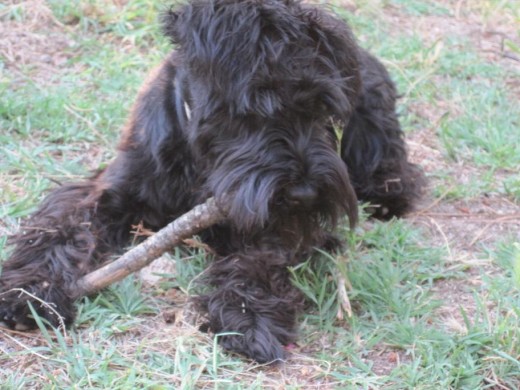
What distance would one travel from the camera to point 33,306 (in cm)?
303

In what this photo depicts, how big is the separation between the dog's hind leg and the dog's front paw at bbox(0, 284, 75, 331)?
1738 mm

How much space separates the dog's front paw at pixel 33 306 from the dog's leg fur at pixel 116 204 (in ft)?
0.29

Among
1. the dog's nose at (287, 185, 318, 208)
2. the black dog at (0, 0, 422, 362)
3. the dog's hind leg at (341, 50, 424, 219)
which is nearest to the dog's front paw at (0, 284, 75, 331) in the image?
the black dog at (0, 0, 422, 362)

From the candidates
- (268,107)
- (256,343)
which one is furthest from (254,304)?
(268,107)

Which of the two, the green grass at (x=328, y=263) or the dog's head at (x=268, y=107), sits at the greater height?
the dog's head at (x=268, y=107)

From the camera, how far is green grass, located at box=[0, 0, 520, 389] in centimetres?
282

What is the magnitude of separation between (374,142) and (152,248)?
66.0 inches

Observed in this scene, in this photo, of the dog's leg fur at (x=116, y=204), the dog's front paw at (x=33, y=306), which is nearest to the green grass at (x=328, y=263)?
the dog's front paw at (x=33, y=306)

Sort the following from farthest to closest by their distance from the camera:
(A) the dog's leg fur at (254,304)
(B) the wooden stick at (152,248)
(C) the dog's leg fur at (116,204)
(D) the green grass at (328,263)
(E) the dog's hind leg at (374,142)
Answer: (E) the dog's hind leg at (374,142) → (C) the dog's leg fur at (116,204) → (B) the wooden stick at (152,248) → (A) the dog's leg fur at (254,304) → (D) the green grass at (328,263)

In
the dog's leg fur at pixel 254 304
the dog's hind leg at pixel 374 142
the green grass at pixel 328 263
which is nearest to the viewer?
the green grass at pixel 328 263

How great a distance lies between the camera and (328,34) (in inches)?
122

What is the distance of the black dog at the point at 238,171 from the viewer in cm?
292

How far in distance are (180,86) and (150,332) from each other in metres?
0.92

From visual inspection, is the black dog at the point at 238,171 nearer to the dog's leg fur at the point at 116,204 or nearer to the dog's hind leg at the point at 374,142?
the dog's leg fur at the point at 116,204
